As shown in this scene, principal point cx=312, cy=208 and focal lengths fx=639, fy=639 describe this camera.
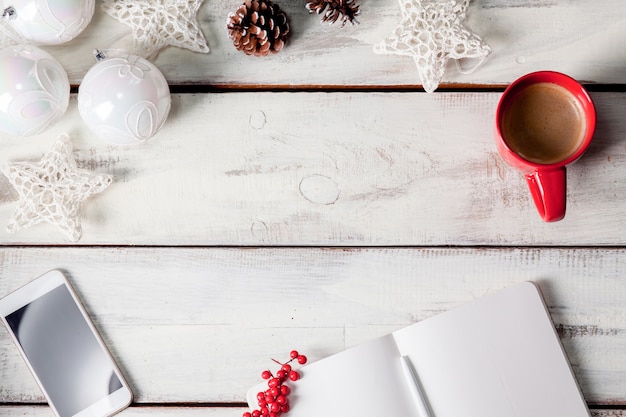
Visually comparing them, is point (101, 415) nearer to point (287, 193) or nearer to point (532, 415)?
point (287, 193)

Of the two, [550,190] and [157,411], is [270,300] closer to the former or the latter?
[157,411]

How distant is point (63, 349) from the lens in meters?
0.80

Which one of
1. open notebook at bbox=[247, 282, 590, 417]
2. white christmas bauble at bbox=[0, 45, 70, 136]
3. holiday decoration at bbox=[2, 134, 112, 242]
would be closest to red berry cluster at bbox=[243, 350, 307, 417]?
open notebook at bbox=[247, 282, 590, 417]

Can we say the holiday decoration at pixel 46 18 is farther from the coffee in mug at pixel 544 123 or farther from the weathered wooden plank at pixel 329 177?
the coffee in mug at pixel 544 123

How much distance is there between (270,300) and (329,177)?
174mm

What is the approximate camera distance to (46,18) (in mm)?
730

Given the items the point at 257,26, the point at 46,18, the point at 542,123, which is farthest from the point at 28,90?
the point at 542,123

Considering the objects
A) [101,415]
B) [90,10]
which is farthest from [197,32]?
[101,415]

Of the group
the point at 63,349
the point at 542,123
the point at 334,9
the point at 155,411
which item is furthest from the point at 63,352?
the point at 542,123

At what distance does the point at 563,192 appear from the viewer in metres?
0.73

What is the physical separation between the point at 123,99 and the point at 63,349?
1.07ft

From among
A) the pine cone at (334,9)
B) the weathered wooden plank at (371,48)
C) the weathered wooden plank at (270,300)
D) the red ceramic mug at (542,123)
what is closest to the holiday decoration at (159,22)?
the weathered wooden plank at (371,48)

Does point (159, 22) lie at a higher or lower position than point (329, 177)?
higher

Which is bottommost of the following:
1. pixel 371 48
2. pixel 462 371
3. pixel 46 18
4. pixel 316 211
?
pixel 462 371
